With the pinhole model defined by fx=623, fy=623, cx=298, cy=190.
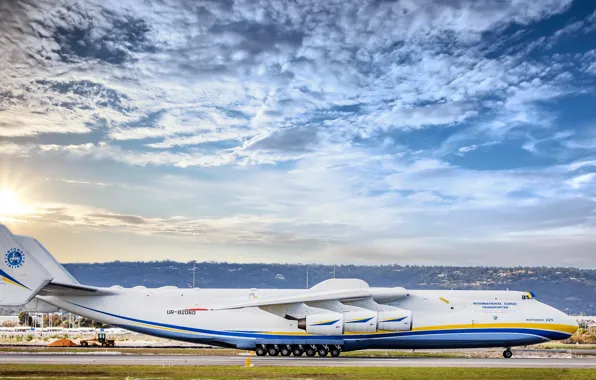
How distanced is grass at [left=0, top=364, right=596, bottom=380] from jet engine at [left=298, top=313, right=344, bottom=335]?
5841mm

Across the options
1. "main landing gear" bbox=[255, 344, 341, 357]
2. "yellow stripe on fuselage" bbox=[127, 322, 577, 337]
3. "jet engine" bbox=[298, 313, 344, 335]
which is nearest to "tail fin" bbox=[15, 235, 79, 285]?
"yellow stripe on fuselage" bbox=[127, 322, 577, 337]

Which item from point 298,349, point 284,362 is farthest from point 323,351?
point 284,362

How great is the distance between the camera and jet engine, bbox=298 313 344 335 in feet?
114

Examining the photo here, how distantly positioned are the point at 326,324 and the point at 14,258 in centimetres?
1795

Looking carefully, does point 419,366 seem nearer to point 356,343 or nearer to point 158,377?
point 356,343

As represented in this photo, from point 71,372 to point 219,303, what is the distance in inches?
468

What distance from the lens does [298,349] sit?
120 ft

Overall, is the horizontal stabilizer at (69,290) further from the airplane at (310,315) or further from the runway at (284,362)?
the runway at (284,362)

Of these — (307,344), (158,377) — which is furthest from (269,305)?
(158,377)

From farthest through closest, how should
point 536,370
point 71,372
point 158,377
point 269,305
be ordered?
1. point 269,305
2. point 536,370
3. point 71,372
4. point 158,377

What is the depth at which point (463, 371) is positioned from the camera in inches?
1093

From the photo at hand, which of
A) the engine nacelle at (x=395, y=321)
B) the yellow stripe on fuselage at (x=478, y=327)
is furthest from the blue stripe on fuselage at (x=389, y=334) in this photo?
the engine nacelle at (x=395, y=321)

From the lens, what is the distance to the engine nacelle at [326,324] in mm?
34625

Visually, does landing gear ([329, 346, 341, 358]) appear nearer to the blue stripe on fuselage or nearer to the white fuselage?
the white fuselage
